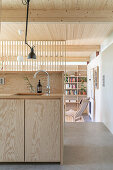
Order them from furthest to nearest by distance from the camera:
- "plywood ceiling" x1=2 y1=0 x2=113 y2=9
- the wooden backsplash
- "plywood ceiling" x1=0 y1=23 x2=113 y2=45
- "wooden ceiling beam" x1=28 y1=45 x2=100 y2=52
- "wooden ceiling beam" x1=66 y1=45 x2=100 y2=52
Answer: "wooden ceiling beam" x1=66 y1=45 x2=100 y2=52
"wooden ceiling beam" x1=28 y1=45 x2=100 y2=52
"plywood ceiling" x1=0 y1=23 x2=113 y2=45
the wooden backsplash
"plywood ceiling" x1=2 y1=0 x2=113 y2=9

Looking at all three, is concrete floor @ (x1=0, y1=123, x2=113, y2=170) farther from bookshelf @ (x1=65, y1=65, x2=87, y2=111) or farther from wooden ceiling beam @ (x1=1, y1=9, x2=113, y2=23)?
bookshelf @ (x1=65, y1=65, x2=87, y2=111)

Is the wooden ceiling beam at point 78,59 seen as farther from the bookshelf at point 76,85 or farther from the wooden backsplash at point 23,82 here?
the wooden backsplash at point 23,82

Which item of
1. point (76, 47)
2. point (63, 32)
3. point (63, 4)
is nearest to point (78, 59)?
point (76, 47)

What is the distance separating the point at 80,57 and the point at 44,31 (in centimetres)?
480

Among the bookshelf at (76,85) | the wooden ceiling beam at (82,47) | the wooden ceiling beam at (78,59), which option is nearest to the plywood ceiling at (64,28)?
the wooden ceiling beam at (82,47)

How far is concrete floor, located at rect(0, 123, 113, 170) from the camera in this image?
7.53 feet

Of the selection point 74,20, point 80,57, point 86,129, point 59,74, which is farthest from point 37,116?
point 80,57

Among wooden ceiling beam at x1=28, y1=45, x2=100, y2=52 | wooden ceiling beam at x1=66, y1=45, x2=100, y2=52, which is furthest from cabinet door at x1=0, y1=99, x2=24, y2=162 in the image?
wooden ceiling beam at x1=66, y1=45, x2=100, y2=52

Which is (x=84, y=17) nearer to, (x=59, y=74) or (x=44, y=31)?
(x=59, y=74)

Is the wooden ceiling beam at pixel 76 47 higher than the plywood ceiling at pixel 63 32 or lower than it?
lower

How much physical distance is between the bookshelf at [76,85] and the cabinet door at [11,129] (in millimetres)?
7785

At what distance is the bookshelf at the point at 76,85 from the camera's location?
1002 cm

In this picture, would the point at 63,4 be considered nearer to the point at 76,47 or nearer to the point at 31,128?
the point at 31,128

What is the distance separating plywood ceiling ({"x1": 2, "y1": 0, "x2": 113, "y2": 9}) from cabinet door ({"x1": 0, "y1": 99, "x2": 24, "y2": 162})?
2.03 m
